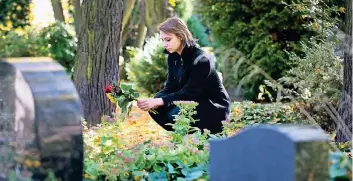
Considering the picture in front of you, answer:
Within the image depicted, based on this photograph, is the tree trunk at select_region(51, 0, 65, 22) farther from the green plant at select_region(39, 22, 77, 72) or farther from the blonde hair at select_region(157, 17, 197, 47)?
the blonde hair at select_region(157, 17, 197, 47)

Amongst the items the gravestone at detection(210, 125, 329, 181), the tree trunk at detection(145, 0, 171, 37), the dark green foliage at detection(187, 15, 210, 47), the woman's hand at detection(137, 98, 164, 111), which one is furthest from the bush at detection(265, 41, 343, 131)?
the dark green foliage at detection(187, 15, 210, 47)

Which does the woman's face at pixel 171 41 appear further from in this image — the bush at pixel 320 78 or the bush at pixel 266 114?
the bush at pixel 320 78

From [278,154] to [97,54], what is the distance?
16.2ft

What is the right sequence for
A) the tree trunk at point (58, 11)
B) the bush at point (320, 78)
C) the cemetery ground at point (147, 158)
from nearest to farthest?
the cemetery ground at point (147, 158) < the bush at point (320, 78) < the tree trunk at point (58, 11)

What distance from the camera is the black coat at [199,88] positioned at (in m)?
5.96

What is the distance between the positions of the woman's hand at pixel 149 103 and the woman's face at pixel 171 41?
515 millimetres

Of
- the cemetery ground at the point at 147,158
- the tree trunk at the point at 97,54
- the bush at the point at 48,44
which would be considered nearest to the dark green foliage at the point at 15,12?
the bush at the point at 48,44

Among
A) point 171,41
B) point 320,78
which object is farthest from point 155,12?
point 171,41

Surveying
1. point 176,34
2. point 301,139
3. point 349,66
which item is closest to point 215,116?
point 176,34

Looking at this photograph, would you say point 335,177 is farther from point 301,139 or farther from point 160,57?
point 160,57

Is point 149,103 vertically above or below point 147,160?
above

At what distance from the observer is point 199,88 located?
19.7 feet

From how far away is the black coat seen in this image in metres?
5.96

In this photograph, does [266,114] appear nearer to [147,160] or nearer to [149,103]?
[149,103]
